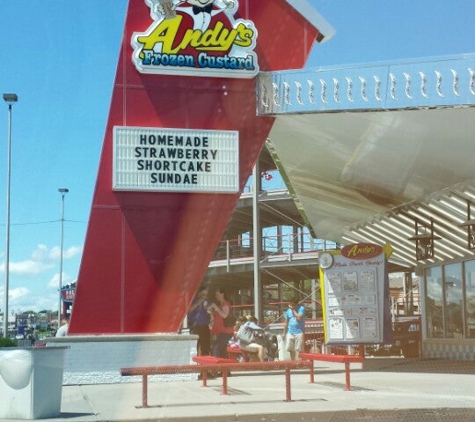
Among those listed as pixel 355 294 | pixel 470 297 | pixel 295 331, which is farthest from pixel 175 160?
pixel 470 297

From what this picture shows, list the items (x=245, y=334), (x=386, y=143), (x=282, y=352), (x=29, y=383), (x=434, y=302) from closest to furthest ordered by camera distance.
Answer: (x=29, y=383) → (x=386, y=143) → (x=245, y=334) → (x=282, y=352) → (x=434, y=302)

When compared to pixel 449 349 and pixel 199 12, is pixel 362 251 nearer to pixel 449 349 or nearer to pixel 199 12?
pixel 449 349

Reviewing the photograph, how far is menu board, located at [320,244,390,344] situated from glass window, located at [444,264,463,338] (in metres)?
3.88

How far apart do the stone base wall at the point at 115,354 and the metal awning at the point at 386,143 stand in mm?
A: 4831

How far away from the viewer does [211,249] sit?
1844cm

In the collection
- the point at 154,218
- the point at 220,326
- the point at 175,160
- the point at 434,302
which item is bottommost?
the point at 220,326

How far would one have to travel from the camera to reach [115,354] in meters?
17.4

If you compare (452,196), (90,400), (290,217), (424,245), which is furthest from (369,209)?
(290,217)

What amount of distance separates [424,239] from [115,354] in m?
8.47

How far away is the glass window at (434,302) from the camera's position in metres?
24.6

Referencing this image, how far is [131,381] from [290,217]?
29862mm

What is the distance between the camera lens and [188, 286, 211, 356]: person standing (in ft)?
61.0

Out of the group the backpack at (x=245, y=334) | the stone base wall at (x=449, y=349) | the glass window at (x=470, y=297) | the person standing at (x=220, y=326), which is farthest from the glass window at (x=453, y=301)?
the person standing at (x=220, y=326)

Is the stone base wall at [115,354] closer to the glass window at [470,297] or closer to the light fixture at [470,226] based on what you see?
the light fixture at [470,226]
